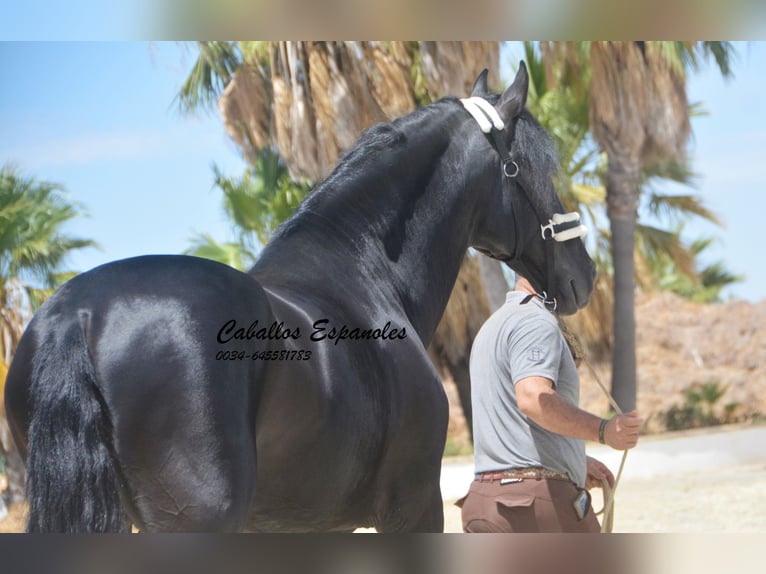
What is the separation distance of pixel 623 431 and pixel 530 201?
82 centimetres

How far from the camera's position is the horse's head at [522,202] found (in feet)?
9.48

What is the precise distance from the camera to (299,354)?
2.12m

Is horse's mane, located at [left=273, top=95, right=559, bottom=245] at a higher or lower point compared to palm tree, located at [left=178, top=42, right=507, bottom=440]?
lower

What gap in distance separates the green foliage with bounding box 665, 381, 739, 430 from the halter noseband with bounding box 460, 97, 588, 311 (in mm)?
10888

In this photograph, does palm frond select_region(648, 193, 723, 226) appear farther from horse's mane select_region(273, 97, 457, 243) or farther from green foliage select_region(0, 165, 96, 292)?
horse's mane select_region(273, 97, 457, 243)

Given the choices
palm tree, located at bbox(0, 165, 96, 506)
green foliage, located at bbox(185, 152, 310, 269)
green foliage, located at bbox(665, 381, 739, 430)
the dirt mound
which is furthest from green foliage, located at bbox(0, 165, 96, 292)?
green foliage, located at bbox(665, 381, 739, 430)

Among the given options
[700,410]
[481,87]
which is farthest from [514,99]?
[700,410]

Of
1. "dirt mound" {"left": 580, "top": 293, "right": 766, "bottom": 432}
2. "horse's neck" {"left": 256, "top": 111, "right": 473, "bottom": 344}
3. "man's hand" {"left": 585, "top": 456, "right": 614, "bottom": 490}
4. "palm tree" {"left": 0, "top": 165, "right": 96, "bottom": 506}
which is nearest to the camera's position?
"horse's neck" {"left": 256, "top": 111, "right": 473, "bottom": 344}

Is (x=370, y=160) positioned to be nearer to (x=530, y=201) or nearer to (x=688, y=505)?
(x=530, y=201)

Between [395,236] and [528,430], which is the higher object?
[395,236]

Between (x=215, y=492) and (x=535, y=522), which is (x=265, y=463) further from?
(x=535, y=522)

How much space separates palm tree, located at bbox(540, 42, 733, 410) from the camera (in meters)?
9.29

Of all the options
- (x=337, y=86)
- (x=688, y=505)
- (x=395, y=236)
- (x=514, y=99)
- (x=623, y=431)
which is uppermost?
(x=337, y=86)

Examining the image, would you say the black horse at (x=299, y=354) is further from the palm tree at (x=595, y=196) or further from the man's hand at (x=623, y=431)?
the palm tree at (x=595, y=196)
